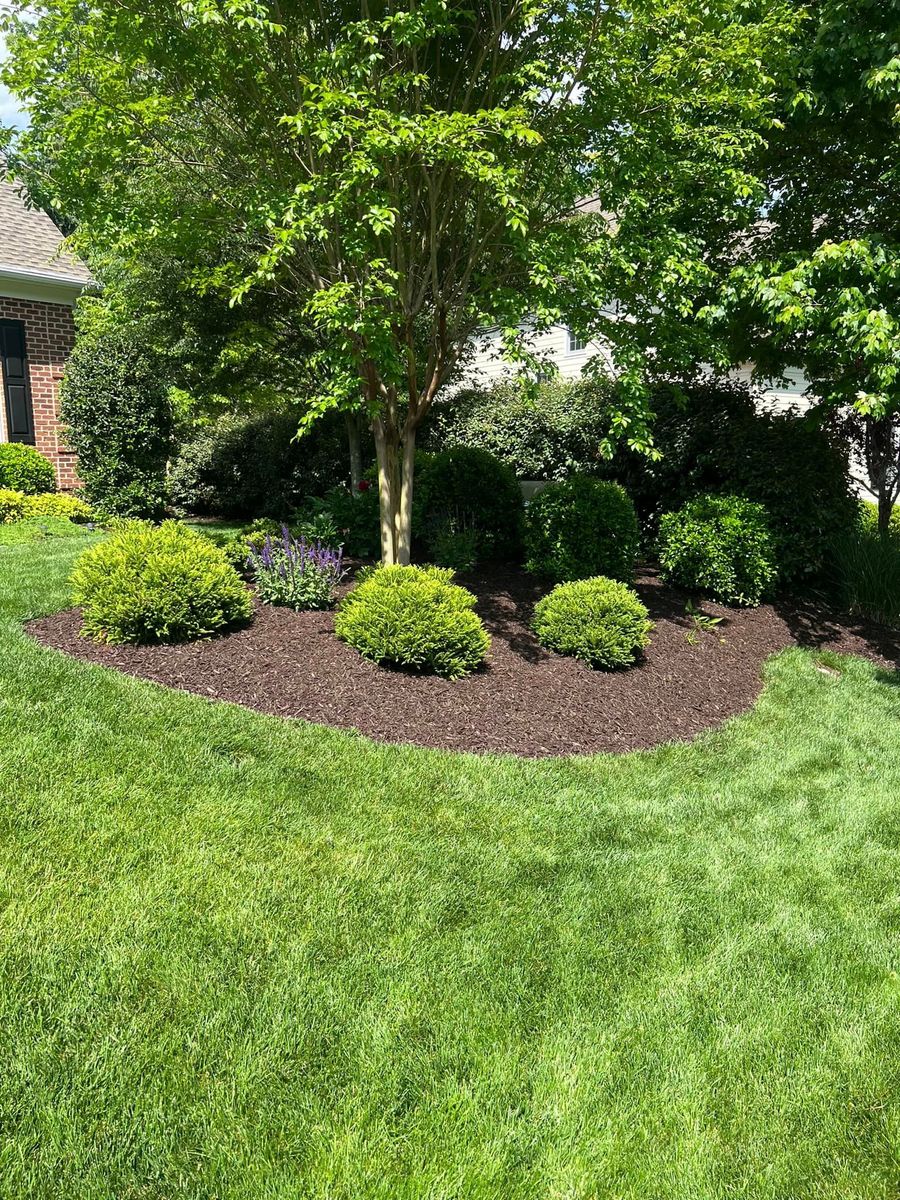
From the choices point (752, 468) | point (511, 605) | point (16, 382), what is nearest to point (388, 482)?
point (511, 605)

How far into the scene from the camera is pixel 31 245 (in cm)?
1248

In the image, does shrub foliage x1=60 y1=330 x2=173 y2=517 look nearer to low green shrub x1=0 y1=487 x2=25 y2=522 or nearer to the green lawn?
low green shrub x1=0 y1=487 x2=25 y2=522

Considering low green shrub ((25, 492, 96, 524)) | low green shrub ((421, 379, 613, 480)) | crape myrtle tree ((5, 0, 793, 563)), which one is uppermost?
crape myrtle tree ((5, 0, 793, 563))

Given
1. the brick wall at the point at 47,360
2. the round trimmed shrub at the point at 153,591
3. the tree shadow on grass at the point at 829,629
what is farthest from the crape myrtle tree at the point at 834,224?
the brick wall at the point at 47,360

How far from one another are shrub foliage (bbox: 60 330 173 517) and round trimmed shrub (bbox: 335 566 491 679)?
6369 millimetres

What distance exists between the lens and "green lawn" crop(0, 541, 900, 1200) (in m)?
2.11

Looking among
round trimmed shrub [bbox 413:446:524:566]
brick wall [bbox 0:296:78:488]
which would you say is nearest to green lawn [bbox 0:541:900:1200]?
round trimmed shrub [bbox 413:446:524:566]

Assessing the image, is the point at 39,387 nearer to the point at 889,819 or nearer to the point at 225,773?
the point at 225,773

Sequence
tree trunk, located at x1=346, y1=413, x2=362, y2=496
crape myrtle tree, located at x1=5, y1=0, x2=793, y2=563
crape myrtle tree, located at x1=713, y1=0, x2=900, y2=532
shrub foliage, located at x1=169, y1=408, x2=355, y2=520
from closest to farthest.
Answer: crape myrtle tree, located at x1=5, y1=0, x2=793, y2=563 → crape myrtle tree, located at x1=713, y1=0, x2=900, y2=532 → tree trunk, located at x1=346, y1=413, x2=362, y2=496 → shrub foliage, located at x1=169, y1=408, x2=355, y2=520

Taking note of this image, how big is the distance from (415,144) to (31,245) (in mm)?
10510

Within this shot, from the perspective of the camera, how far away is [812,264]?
6246 mm

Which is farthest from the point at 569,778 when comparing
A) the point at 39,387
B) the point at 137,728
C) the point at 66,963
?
the point at 39,387

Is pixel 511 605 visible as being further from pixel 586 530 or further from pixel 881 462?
pixel 881 462

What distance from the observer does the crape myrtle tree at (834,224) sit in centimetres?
606
